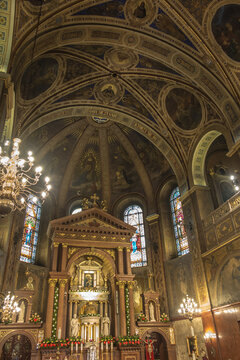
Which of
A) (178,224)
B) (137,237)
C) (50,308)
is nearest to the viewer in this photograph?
(50,308)

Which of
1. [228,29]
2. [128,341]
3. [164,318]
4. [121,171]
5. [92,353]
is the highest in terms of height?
[121,171]

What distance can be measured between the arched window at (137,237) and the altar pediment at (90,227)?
2646 mm

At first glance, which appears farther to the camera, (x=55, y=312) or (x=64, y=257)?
(x=64, y=257)

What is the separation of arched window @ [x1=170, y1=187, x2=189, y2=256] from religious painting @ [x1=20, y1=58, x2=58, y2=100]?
453 inches

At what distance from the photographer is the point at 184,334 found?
54.8 feet

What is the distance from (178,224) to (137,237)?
3.49 metres

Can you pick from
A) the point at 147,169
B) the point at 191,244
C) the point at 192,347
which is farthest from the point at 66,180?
the point at 192,347

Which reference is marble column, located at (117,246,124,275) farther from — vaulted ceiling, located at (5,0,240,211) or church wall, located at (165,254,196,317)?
vaulted ceiling, located at (5,0,240,211)

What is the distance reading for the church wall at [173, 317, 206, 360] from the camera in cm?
1558

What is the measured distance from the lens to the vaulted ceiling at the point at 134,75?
13352 millimetres

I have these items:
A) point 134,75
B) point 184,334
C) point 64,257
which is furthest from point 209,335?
point 134,75

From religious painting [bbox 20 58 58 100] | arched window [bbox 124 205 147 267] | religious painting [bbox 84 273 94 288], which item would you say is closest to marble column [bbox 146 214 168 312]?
arched window [bbox 124 205 147 267]

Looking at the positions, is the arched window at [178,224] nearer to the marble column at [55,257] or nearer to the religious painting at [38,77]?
the marble column at [55,257]

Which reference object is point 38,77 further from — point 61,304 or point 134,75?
point 61,304
